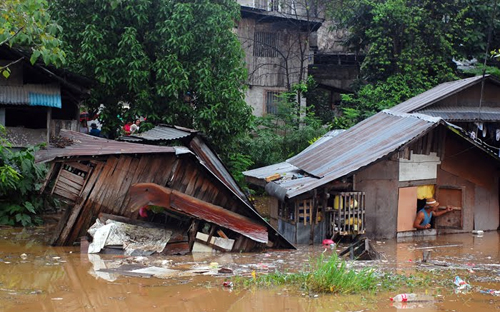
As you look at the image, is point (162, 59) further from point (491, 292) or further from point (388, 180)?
point (491, 292)

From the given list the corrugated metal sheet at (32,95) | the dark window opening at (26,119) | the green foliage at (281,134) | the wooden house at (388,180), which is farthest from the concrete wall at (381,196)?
the dark window opening at (26,119)

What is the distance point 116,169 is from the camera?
12.3m

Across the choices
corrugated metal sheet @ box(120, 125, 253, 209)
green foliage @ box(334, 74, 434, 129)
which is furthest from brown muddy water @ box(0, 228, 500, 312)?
green foliage @ box(334, 74, 434, 129)

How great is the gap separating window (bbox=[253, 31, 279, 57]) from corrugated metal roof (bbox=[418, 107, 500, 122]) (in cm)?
873

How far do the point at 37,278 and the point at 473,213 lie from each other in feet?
35.1

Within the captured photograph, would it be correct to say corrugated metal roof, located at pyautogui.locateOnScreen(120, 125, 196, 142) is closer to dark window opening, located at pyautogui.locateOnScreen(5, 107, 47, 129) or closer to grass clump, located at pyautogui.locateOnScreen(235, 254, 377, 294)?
dark window opening, located at pyautogui.locateOnScreen(5, 107, 47, 129)

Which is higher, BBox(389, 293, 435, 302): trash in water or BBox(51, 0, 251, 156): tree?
BBox(51, 0, 251, 156): tree

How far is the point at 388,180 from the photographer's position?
49.8ft

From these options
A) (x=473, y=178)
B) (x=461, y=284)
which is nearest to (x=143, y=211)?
(x=461, y=284)

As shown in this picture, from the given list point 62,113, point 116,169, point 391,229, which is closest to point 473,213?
point 391,229

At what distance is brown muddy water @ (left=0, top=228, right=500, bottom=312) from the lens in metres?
8.77

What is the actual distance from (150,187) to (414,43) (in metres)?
14.4

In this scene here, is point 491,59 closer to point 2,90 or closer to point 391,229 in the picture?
point 391,229

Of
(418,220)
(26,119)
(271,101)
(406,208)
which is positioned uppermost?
(271,101)
